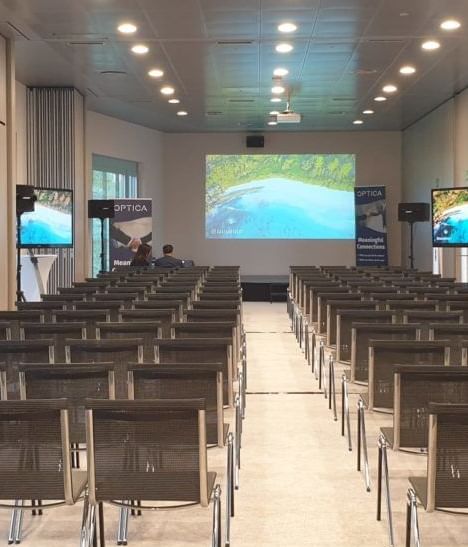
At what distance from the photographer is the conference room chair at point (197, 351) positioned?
5.21m

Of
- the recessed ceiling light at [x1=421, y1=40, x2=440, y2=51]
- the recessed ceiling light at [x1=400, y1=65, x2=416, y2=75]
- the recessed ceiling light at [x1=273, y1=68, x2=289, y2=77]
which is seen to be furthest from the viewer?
the recessed ceiling light at [x1=273, y1=68, x2=289, y2=77]

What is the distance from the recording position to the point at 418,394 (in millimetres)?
4289

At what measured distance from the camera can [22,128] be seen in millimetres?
16297

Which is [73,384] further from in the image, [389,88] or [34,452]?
[389,88]

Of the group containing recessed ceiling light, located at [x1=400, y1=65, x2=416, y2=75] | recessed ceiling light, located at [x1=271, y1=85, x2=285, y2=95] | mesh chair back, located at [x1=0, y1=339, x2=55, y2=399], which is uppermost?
recessed ceiling light, located at [x1=271, y1=85, x2=285, y2=95]

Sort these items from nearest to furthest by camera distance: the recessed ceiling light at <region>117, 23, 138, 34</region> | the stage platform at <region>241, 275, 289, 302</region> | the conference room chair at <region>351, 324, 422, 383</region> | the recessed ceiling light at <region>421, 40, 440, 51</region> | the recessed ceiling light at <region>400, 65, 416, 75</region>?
the conference room chair at <region>351, 324, 422, 383</region> < the recessed ceiling light at <region>117, 23, 138, 34</region> < the recessed ceiling light at <region>421, 40, 440, 51</region> < the recessed ceiling light at <region>400, 65, 416, 75</region> < the stage platform at <region>241, 275, 289, 302</region>

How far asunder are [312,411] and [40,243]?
8047 mm

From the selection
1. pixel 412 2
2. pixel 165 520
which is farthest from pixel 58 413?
pixel 412 2

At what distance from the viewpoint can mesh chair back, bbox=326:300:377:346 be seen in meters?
8.05

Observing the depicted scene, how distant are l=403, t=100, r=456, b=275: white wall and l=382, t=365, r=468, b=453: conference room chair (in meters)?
13.9

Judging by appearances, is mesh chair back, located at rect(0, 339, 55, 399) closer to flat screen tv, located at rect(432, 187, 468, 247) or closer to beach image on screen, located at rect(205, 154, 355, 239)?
flat screen tv, located at rect(432, 187, 468, 247)

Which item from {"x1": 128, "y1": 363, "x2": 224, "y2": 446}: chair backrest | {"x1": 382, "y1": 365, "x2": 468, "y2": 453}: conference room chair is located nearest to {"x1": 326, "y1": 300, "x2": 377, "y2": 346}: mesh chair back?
{"x1": 382, "y1": 365, "x2": 468, "y2": 453}: conference room chair

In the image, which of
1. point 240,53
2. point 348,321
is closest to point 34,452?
point 348,321

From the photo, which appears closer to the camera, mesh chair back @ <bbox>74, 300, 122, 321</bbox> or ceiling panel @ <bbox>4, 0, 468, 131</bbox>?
mesh chair back @ <bbox>74, 300, 122, 321</bbox>
